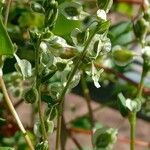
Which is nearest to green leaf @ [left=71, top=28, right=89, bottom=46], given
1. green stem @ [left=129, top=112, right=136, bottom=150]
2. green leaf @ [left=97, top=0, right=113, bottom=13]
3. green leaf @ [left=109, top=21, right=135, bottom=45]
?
green leaf @ [left=97, top=0, right=113, bottom=13]

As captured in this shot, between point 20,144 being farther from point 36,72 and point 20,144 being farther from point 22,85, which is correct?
point 36,72

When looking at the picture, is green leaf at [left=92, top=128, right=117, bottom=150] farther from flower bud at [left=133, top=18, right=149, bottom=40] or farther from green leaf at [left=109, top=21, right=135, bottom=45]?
green leaf at [left=109, top=21, right=135, bottom=45]

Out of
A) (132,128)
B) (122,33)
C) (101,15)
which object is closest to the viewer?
(101,15)

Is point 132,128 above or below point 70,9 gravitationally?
below

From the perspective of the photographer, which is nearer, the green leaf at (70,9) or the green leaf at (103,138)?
the green leaf at (70,9)

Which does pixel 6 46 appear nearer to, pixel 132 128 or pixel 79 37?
pixel 79 37

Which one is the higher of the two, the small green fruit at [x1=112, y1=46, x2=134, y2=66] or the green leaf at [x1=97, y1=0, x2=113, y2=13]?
the green leaf at [x1=97, y1=0, x2=113, y2=13]

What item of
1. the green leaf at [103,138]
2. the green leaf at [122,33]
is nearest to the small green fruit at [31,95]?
the green leaf at [103,138]

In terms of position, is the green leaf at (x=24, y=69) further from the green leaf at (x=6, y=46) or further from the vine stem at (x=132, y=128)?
the vine stem at (x=132, y=128)

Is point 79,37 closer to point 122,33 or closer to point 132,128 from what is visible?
point 132,128

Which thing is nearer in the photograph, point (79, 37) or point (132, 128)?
point (79, 37)

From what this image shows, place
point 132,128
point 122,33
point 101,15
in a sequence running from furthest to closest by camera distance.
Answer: point 122,33 → point 132,128 → point 101,15

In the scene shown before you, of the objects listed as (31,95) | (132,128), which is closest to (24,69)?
(31,95)

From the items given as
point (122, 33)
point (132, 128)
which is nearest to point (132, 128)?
point (132, 128)
